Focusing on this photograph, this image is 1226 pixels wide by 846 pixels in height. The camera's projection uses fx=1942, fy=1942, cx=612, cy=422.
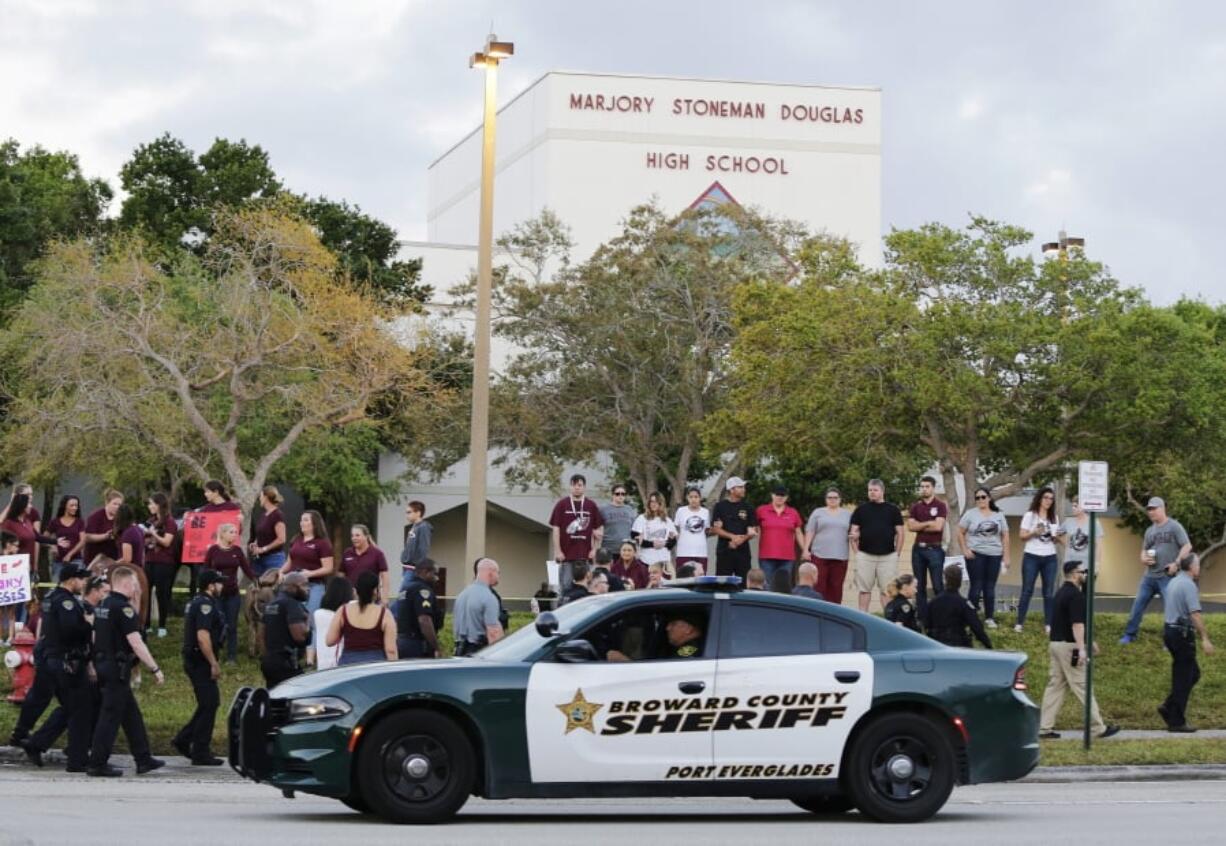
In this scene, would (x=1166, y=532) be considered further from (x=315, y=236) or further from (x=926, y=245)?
(x=315, y=236)

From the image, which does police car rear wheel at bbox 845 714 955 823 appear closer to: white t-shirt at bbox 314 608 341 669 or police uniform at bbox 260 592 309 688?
police uniform at bbox 260 592 309 688

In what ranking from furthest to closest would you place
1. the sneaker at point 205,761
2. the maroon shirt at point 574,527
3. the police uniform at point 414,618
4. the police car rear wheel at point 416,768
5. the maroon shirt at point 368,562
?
the maroon shirt at point 574,527 → the maroon shirt at point 368,562 → the police uniform at point 414,618 → the sneaker at point 205,761 → the police car rear wheel at point 416,768

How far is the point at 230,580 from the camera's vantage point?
68.3ft

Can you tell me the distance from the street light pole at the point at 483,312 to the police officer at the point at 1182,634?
734cm

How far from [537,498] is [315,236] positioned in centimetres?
2436

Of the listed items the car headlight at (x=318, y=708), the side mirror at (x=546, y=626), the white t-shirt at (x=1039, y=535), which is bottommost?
the car headlight at (x=318, y=708)

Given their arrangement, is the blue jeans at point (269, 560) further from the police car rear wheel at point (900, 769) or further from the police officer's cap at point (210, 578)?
the police car rear wheel at point (900, 769)

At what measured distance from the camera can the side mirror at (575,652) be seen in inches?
466

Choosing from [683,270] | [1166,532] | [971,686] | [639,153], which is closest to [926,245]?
[683,270]

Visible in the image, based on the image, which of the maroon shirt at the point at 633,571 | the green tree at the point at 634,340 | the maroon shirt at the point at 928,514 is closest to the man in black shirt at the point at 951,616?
the maroon shirt at the point at 928,514

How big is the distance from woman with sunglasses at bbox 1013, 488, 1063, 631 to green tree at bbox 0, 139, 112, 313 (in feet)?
104

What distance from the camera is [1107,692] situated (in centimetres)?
2216

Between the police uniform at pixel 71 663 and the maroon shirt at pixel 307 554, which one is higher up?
the maroon shirt at pixel 307 554

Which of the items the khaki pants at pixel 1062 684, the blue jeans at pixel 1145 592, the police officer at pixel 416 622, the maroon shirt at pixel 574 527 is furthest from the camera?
the maroon shirt at pixel 574 527
